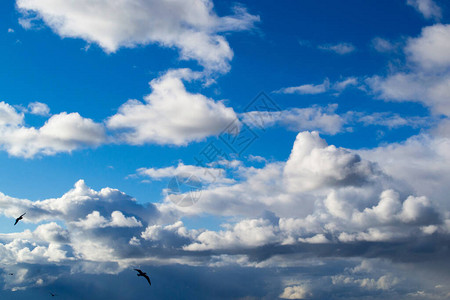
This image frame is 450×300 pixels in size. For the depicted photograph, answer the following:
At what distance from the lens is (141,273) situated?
137 meters

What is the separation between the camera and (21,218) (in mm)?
144375

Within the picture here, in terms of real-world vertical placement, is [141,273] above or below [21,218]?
below

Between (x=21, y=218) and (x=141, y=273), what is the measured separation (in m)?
38.3
